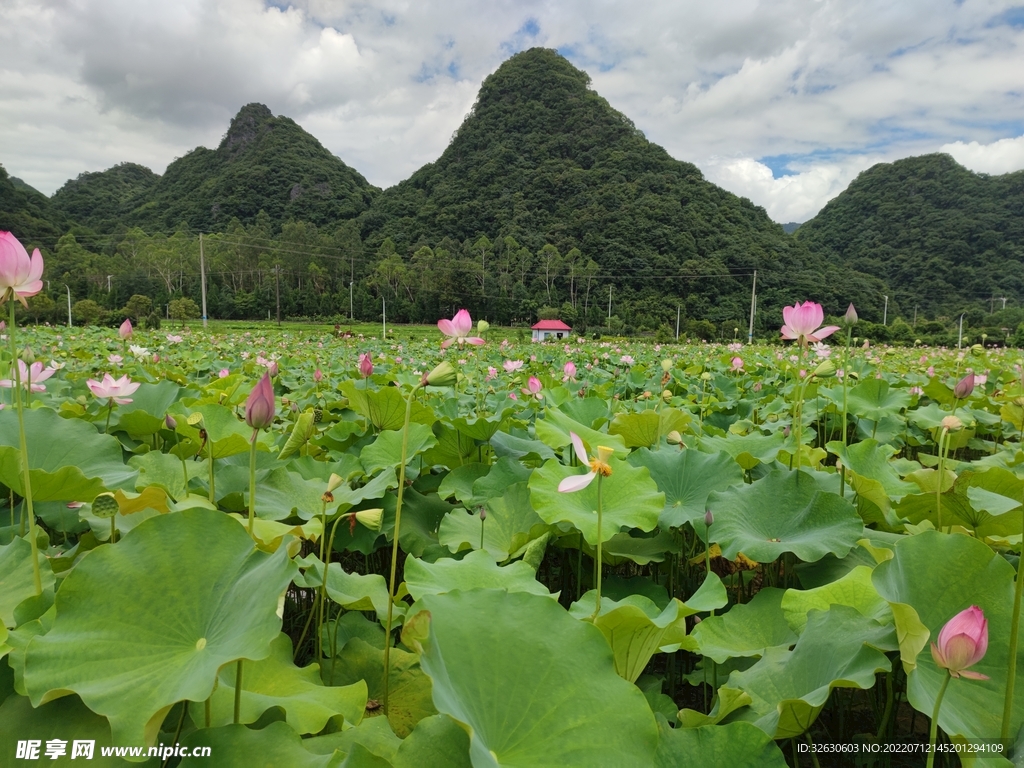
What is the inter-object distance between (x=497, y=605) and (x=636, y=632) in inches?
7.6

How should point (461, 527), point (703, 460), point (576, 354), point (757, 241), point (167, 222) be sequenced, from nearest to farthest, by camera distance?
point (461, 527)
point (703, 460)
point (576, 354)
point (757, 241)
point (167, 222)

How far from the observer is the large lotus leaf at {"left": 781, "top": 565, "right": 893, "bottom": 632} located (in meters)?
0.86

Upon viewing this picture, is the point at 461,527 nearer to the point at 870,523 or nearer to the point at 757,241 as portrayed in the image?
the point at 870,523

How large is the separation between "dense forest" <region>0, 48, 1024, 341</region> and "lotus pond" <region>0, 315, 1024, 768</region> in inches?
830

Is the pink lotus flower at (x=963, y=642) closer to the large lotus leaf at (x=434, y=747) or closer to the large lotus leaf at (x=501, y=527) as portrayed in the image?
the large lotus leaf at (x=434, y=747)

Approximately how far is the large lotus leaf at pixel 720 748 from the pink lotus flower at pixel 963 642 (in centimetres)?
19

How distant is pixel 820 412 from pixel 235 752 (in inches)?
104

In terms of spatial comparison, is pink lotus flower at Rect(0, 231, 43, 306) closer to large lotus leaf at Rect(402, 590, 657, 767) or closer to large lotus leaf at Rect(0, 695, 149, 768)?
large lotus leaf at Rect(0, 695, 149, 768)

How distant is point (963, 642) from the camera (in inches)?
21.6

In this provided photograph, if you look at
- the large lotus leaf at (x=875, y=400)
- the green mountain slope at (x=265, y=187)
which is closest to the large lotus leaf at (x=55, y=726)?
the large lotus leaf at (x=875, y=400)

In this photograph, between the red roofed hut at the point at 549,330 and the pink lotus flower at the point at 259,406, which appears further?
the red roofed hut at the point at 549,330

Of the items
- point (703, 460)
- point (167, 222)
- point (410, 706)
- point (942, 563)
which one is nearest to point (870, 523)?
point (703, 460)

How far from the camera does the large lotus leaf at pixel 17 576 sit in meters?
0.82

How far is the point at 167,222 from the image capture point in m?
62.4
